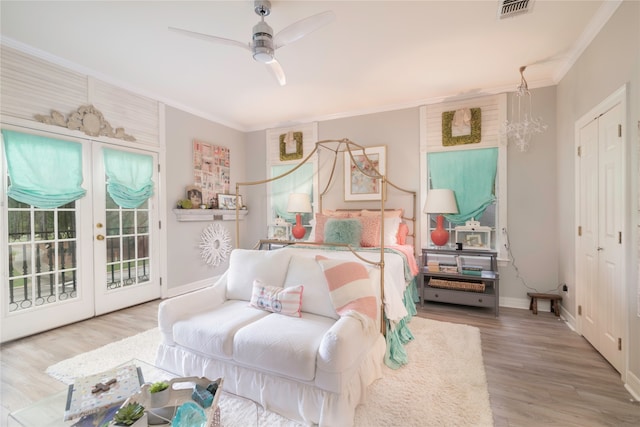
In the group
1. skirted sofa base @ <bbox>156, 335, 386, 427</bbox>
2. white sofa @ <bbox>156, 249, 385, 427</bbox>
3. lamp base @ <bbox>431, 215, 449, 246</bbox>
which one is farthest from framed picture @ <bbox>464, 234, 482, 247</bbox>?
skirted sofa base @ <bbox>156, 335, 386, 427</bbox>

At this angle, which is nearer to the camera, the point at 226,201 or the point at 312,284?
the point at 312,284

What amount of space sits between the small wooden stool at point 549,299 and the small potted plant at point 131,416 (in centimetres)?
398

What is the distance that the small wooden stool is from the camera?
3.31 m

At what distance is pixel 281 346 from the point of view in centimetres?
168

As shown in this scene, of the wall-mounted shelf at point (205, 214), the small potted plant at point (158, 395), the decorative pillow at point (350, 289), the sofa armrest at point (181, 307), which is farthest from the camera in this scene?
the wall-mounted shelf at point (205, 214)

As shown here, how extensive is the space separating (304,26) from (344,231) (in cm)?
220

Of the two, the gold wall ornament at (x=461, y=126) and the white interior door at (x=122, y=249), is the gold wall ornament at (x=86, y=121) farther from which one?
the gold wall ornament at (x=461, y=126)

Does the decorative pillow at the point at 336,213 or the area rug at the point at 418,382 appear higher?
the decorative pillow at the point at 336,213

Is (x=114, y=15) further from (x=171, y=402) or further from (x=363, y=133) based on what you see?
(x=363, y=133)

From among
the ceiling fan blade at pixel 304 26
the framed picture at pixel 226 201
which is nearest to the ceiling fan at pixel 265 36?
the ceiling fan blade at pixel 304 26

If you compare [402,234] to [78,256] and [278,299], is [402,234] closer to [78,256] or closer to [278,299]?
[278,299]

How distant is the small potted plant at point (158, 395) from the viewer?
4.38ft

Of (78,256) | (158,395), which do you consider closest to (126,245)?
(78,256)

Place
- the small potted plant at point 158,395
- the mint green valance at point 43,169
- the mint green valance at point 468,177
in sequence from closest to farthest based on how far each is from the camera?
1. the small potted plant at point 158,395
2. the mint green valance at point 43,169
3. the mint green valance at point 468,177
